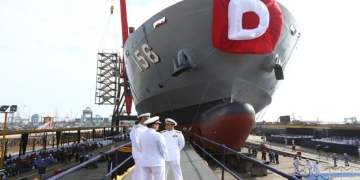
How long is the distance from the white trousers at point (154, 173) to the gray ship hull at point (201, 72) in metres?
7.09

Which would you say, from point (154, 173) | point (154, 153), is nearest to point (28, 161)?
point (154, 173)

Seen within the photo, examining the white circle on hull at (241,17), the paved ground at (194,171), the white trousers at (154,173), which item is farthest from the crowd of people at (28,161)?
the white circle on hull at (241,17)

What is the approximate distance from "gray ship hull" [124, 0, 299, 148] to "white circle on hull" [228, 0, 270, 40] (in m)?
0.96

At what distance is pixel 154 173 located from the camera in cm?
373

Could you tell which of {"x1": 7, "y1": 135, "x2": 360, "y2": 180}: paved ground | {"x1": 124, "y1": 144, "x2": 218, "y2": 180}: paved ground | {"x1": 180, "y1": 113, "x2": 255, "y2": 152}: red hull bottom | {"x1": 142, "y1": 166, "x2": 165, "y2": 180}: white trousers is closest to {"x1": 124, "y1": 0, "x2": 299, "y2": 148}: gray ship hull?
{"x1": 180, "y1": 113, "x2": 255, "y2": 152}: red hull bottom

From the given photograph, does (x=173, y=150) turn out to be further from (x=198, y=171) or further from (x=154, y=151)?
(x=198, y=171)

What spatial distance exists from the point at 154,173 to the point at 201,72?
7768mm

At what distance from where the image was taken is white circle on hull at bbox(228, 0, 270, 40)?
31.9ft

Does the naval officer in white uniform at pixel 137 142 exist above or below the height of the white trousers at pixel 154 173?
above

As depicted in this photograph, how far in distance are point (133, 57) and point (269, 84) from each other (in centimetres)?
771

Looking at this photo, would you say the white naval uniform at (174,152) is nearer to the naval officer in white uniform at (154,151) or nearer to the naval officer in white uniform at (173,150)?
the naval officer in white uniform at (173,150)

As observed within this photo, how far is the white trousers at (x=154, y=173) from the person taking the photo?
3.69 m

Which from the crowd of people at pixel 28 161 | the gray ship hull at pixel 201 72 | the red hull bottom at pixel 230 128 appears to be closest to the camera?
the red hull bottom at pixel 230 128

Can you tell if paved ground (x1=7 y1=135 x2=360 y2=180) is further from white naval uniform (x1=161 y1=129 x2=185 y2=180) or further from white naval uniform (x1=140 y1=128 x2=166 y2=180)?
white naval uniform (x1=140 y1=128 x2=166 y2=180)
